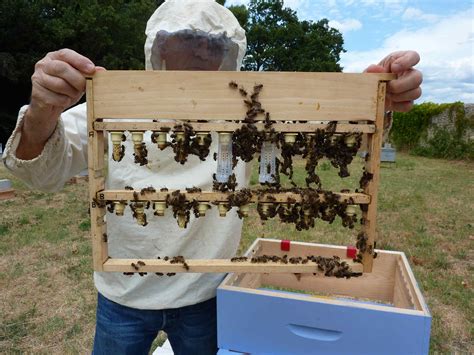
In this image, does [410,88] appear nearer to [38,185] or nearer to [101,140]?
[101,140]

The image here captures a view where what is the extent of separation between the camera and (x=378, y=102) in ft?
5.85

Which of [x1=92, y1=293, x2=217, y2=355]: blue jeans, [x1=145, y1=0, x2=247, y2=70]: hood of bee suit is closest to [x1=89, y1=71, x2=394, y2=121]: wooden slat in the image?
[x1=145, y1=0, x2=247, y2=70]: hood of bee suit

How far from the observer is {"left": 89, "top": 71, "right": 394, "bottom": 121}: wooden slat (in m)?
1.76

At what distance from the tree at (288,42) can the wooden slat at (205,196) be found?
41168mm

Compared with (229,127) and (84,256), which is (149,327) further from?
(84,256)

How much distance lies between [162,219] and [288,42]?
4370cm

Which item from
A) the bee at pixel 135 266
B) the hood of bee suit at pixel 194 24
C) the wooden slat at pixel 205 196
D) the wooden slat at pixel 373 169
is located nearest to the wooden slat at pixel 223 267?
the bee at pixel 135 266

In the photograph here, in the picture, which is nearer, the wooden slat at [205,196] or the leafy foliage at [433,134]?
the wooden slat at [205,196]

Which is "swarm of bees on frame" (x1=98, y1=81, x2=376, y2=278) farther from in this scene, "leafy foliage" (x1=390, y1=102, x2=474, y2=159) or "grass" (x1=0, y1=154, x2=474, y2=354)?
"leafy foliage" (x1=390, y1=102, x2=474, y2=159)

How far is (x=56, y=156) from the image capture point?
2.08 metres

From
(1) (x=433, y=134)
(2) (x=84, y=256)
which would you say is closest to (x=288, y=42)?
(1) (x=433, y=134)

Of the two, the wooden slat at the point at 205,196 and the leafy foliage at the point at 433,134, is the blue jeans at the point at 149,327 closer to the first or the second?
the wooden slat at the point at 205,196

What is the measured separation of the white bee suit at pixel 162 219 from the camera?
2.27 metres

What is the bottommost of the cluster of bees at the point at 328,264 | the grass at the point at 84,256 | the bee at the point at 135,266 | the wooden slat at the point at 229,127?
the grass at the point at 84,256
